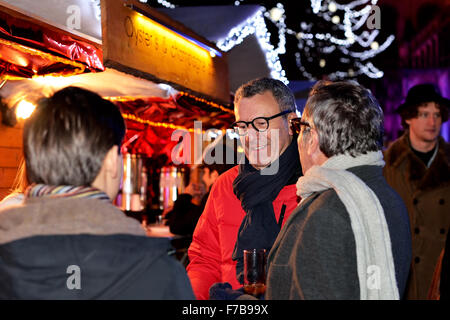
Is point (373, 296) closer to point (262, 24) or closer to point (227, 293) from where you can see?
point (227, 293)

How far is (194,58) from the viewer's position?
550 cm

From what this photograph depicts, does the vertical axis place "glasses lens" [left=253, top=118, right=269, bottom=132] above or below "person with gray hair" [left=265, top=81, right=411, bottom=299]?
above

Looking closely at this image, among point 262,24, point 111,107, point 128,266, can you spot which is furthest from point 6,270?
point 262,24

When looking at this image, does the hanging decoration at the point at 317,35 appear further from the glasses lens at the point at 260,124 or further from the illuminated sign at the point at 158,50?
the glasses lens at the point at 260,124

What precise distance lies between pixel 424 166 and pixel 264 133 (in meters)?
2.81

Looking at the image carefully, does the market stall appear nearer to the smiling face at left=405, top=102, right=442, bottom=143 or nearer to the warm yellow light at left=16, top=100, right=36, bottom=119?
the warm yellow light at left=16, top=100, right=36, bottom=119

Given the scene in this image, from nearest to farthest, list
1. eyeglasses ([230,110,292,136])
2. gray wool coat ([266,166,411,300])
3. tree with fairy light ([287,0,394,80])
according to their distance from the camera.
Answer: gray wool coat ([266,166,411,300]), eyeglasses ([230,110,292,136]), tree with fairy light ([287,0,394,80])

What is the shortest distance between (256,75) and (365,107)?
6023 millimetres

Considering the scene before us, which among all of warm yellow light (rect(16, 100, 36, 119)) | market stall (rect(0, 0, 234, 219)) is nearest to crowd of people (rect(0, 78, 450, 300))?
market stall (rect(0, 0, 234, 219))

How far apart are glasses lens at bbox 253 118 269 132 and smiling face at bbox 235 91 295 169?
2cm

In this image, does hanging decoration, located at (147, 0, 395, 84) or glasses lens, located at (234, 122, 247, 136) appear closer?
glasses lens, located at (234, 122, 247, 136)

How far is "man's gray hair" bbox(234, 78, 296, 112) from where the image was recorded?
317 cm

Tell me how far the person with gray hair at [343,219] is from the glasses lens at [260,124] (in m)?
0.78
